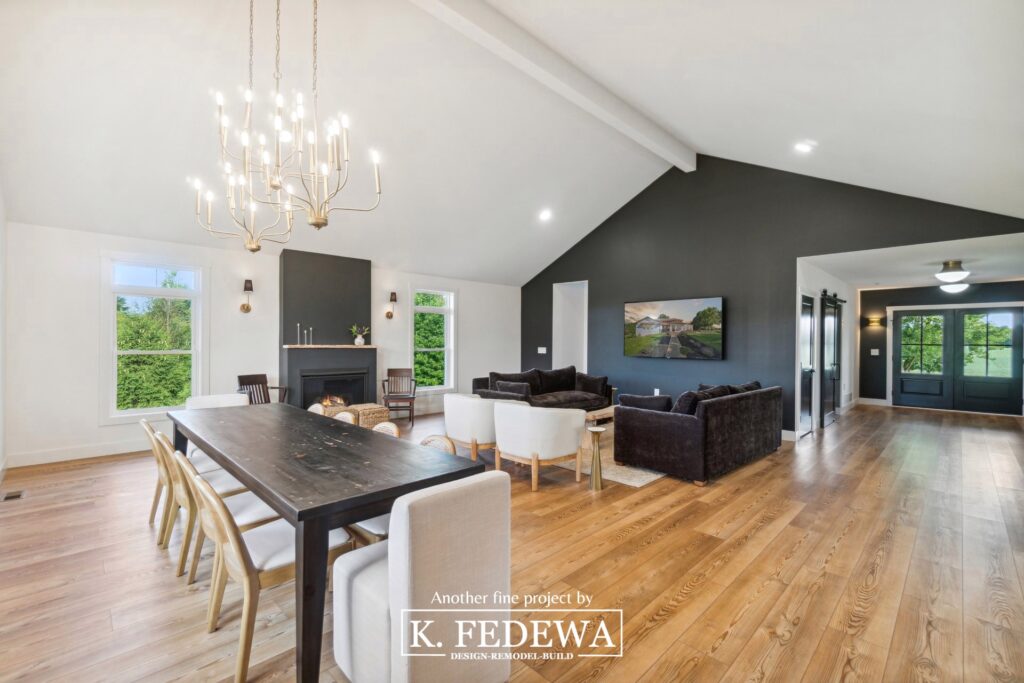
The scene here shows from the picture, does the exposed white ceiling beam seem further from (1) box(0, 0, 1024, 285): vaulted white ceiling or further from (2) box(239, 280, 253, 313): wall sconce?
(2) box(239, 280, 253, 313): wall sconce

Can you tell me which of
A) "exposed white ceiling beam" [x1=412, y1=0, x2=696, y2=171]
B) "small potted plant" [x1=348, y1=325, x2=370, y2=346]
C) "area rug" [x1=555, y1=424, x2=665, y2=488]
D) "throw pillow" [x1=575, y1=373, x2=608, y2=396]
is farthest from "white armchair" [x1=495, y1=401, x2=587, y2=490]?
"throw pillow" [x1=575, y1=373, x2=608, y2=396]

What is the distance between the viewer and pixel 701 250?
696 centimetres

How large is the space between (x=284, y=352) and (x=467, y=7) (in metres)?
4.84

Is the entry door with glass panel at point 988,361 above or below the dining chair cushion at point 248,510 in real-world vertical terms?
above

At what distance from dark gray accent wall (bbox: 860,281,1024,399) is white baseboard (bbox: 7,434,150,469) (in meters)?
12.3

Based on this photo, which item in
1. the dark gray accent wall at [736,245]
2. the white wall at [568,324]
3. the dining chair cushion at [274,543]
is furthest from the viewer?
the white wall at [568,324]

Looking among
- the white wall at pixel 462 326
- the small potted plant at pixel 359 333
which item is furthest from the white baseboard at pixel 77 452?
the white wall at pixel 462 326

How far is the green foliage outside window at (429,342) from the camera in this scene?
802 centimetres

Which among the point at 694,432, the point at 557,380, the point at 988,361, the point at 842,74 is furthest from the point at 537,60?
the point at 988,361

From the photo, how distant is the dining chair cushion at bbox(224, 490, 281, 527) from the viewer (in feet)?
7.29

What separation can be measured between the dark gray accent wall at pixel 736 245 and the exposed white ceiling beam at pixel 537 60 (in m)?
1.82

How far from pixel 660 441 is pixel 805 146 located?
349cm

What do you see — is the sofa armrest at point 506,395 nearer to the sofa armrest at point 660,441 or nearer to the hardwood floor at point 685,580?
the sofa armrest at point 660,441

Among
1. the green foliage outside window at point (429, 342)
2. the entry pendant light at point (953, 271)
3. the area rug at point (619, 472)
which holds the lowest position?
the area rug at point (619, 472)
